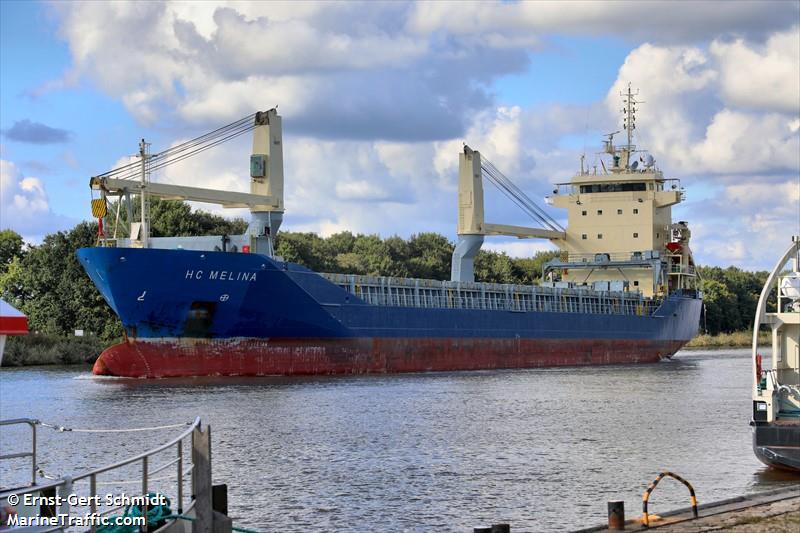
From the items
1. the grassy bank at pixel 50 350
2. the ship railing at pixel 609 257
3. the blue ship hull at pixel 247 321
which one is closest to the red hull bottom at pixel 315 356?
the blue ship hull at pixel 247 321

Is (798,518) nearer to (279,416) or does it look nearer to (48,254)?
(279,416)

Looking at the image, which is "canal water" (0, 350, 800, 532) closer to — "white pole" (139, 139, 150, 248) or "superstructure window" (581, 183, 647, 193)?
"white pole" (139, 139, 150, 248)

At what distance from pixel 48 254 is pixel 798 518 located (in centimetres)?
4741

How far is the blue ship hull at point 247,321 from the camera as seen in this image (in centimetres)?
3147

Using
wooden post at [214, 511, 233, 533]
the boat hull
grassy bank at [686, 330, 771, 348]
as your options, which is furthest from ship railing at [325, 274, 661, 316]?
grassy bank at [686, 330, 771, 348]

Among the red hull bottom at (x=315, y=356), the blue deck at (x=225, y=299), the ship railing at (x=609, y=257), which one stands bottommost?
the red hull bottom at (x=315, y=356)

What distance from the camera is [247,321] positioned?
3275 centimetres

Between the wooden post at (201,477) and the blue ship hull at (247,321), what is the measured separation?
21.7 meters

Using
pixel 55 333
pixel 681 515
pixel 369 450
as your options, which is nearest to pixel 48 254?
pixel 55 333

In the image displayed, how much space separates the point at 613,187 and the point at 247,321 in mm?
25032

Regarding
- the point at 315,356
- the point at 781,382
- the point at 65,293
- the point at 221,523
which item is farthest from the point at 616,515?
the point at 65,293

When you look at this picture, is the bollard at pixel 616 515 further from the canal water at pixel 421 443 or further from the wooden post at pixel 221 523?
the wooden post at pixel 221 523

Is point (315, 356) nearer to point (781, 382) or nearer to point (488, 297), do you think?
point (488, 297)

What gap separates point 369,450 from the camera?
18.8 meters
